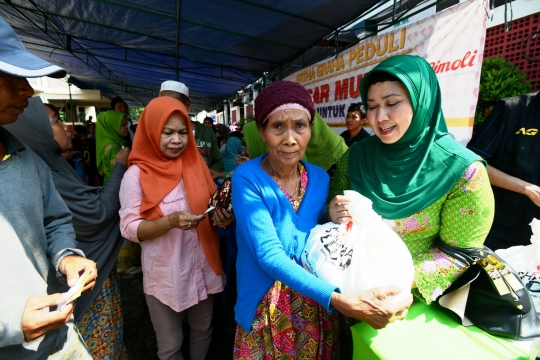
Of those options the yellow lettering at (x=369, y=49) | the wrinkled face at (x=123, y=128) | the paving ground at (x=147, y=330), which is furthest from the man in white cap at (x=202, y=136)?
the yellow lettering at (x=369, y=49)

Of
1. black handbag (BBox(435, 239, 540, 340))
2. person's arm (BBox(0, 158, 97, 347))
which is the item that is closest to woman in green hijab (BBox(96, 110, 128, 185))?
person's arm (BBox(0, 158, 97, 347))

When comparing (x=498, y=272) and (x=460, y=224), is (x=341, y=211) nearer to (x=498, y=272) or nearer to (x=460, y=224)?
(x=460, y=224)

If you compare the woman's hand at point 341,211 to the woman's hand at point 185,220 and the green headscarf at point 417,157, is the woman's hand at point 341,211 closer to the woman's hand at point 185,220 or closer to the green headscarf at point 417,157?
the green headscarf at point 417,157

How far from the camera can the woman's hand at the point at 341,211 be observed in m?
1.25

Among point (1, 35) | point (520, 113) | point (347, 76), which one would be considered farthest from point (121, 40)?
point (520, 113)

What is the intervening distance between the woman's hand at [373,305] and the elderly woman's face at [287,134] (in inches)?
26.3

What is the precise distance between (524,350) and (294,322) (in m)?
0.92

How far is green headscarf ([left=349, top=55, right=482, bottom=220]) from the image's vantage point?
1225 millimetres

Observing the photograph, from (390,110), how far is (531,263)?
3.22 feet

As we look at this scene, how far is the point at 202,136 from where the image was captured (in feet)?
12.9

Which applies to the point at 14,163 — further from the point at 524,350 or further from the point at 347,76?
the point at 347,76

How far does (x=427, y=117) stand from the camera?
130 centimetres

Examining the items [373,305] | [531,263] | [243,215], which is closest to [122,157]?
[243,215]

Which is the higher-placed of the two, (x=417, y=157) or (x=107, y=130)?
(x=107, y=130)
